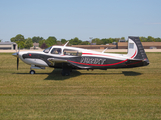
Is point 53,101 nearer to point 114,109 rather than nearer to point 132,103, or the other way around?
point 114,109

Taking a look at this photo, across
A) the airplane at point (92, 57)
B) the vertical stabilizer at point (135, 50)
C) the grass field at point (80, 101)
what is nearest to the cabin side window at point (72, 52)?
the airplane at point (92, 57)

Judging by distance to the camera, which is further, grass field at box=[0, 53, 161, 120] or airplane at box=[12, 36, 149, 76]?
airplane at box=[12, 36, 149, 76]

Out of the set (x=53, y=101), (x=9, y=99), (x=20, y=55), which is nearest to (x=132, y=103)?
(x=53, y=101)

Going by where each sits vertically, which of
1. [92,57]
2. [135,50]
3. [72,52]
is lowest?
[92,57]

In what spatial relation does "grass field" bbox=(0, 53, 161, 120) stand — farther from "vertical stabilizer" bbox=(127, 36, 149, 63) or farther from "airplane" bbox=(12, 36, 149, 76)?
"vertical stabilizer" bbox=(127, 36, 149, 63)

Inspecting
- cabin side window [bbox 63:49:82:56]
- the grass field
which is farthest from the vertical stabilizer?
cabin side window [bbox 63:49:82:56]

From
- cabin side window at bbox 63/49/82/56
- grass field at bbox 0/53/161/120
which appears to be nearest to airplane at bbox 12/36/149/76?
→ cabin side window at bbox 63/49/82/56

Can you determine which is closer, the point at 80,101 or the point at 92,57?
the point at 80,101

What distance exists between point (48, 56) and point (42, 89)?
4.00m

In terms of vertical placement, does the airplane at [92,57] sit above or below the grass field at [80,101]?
above

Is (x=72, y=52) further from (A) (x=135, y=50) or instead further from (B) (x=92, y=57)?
(A) (x=135, y=50)

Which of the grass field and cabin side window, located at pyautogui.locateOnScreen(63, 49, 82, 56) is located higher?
cabin side window, located at pyautogui.locateOnScreen(63, 49, 82, 56)

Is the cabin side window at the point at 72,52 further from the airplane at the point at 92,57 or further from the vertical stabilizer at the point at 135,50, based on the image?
the vertical stabilizer at the point at 135,50

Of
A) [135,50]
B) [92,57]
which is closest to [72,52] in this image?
[92,57]
